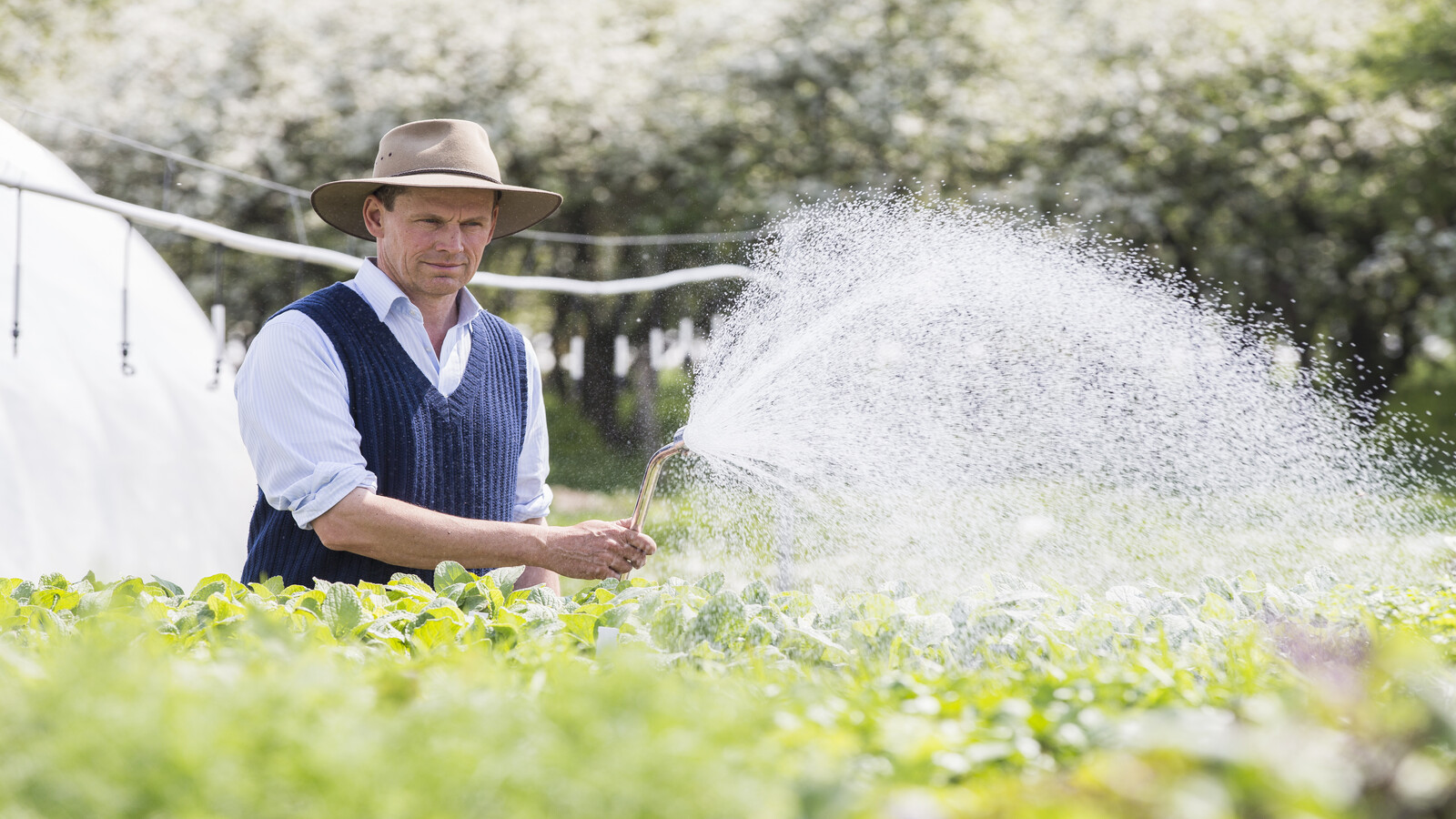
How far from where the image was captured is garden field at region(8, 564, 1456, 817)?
3.76ft

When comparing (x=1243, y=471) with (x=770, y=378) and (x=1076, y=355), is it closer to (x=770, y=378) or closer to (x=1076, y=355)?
(x=1076, y=355)

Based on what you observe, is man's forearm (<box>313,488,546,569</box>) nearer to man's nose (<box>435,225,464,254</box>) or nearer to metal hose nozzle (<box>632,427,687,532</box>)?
metal hose nozzle (<box>632,427,687,532</box>)

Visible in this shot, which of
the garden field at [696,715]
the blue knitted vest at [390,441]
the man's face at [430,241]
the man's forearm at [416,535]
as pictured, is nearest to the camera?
the garden field at [696,715]

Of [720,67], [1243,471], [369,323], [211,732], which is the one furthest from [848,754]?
[720,67]

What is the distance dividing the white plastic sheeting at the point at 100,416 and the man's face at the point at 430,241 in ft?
9.12

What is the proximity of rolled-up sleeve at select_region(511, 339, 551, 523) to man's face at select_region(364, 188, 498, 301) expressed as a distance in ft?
1.43

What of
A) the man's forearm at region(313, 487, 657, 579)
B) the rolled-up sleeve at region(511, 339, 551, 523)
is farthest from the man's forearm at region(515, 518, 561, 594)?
the man's forearm at region(313, 487, 657, 579)

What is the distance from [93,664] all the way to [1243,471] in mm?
8357

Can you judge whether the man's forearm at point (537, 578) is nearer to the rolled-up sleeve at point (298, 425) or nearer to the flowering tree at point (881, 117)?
the rolled-up sleeve at point (298, 425)

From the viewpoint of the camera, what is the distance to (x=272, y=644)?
1.58 metres

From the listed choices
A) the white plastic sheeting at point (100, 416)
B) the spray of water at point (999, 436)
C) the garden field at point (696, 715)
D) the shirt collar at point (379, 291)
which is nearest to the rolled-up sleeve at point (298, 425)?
the shirt collar at point (379, 291)

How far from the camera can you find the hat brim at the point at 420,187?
3.30 m

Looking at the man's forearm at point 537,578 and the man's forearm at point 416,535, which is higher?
the man's forearm at point 416,535

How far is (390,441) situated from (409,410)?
98mm
